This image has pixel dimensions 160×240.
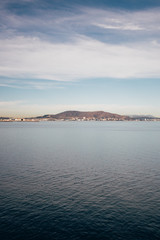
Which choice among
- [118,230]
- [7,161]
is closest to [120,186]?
[118,230]

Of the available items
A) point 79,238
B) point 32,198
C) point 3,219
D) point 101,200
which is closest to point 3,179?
point 32,198

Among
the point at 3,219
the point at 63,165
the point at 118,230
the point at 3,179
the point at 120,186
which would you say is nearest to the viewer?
the point at 118,230

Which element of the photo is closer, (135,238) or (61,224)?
(135,238)

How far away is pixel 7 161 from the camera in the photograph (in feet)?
234

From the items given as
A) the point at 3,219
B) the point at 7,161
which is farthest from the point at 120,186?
the point at 7,161

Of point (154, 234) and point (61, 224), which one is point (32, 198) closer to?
point (61, 224)

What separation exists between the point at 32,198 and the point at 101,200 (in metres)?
12.2

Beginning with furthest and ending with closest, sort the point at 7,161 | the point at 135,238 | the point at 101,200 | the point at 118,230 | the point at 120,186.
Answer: the point at 7,161
the point at 120,186
the point at 101,200
the point at 118,230
the point at 135,238

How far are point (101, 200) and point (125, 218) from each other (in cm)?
684

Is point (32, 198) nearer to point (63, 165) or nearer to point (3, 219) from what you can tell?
point (3, 219)

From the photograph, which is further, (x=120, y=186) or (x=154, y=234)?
(x=120, y=186)

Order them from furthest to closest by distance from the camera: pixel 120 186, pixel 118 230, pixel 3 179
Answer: pixel 3 179, pixel 120 186, pixel 118 230

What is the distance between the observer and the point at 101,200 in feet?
126

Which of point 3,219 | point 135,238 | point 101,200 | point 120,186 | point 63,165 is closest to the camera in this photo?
point 135,238
